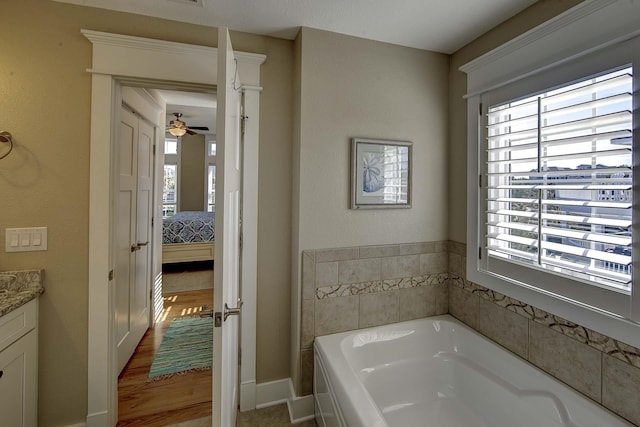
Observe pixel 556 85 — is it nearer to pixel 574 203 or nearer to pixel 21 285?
pixel 574 203

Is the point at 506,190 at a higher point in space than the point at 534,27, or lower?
lower

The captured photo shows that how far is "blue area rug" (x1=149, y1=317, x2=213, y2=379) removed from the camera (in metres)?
2.33

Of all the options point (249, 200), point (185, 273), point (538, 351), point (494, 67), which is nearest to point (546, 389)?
point (538, 351)

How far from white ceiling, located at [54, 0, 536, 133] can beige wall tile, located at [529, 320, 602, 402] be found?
1.80 meters

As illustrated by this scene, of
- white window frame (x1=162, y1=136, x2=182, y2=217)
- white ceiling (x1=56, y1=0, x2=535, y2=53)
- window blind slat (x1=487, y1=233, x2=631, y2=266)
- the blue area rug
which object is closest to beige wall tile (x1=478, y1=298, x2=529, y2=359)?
window blind slat (x1=487, y1=233, x2=631, y2=266)

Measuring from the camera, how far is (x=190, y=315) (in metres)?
3.23

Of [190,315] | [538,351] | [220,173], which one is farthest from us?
[190,315]

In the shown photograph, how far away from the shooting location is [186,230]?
185 inches

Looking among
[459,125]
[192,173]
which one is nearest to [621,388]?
[459,125]

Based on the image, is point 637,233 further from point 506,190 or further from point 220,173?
point 220,173

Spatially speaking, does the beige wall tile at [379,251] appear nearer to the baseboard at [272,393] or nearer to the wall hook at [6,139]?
the baseboard at [272,393]

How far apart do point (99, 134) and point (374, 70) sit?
1.77m

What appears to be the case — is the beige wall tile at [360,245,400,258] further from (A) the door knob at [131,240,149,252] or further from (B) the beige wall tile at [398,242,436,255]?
(A) the door knob at [131,240,149,252]

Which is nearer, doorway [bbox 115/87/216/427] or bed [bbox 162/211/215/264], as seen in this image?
doorway [bbox 115/87/216/427]
